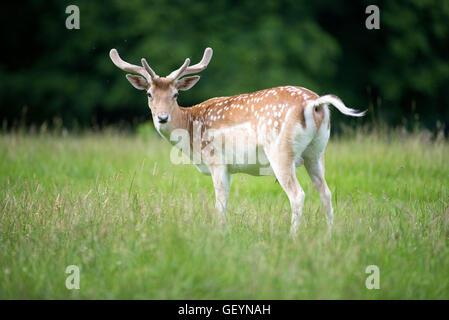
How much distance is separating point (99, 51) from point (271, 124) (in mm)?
11281

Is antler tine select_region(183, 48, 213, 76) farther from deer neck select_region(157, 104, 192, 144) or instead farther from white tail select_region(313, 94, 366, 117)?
white tail select_region(313, 94, 366, 117)

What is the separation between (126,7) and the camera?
14.2 meters

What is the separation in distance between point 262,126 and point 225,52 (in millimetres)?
8895

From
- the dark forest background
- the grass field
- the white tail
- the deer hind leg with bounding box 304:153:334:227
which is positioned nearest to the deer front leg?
the grass field

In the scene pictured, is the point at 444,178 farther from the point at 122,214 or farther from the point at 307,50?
the point at 307,50

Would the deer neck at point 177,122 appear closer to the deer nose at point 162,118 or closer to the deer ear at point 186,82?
the deer ear at point 186,82

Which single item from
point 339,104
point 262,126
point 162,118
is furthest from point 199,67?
point 339,104

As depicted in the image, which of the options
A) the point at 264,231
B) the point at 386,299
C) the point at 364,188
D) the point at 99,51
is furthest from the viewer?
the point at 99,51

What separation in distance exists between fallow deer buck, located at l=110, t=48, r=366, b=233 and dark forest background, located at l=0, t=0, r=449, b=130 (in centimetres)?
733

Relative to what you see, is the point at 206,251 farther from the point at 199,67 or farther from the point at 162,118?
the point at 199,67

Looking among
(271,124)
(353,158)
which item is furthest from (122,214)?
(353,158)

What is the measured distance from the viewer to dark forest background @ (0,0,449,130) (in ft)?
43.9

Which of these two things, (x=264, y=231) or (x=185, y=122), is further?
(x=185, y=122)

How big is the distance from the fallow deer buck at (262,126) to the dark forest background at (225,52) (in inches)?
289
